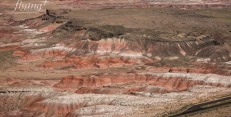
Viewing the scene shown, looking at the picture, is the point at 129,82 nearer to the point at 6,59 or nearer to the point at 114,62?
the point at 114,62

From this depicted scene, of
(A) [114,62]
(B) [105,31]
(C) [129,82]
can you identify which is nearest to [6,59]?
(A) [114,62]

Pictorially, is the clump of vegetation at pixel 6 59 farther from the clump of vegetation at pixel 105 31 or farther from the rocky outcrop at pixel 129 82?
the rocky outcrop at pixel 129 82

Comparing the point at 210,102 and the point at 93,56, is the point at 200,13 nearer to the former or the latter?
the point at 93,56

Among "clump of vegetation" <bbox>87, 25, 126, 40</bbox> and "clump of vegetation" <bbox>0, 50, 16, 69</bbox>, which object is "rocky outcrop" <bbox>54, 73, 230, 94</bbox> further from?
"clump of vegetation" <bbox>87, 25, 126, 40</bbox>

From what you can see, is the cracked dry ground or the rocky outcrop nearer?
the cracked dry ground

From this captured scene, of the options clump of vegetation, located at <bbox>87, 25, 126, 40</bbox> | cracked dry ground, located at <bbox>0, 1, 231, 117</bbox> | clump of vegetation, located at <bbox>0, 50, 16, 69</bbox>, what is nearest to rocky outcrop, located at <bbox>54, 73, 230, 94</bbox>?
cracked dry ground, located at <bbox>0, 1, 231, 117</bbox>

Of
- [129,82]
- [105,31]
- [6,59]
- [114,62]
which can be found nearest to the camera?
[129,82]

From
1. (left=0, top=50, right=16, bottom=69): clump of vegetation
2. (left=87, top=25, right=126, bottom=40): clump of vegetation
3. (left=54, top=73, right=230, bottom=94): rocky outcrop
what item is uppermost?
(left=54, top=73, right=230, bottom=94): rocky outcrop

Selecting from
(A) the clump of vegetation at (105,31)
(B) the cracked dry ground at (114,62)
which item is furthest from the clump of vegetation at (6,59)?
(A) the clump of vegetation at (105,31)

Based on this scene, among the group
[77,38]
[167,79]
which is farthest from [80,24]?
[167,79]
